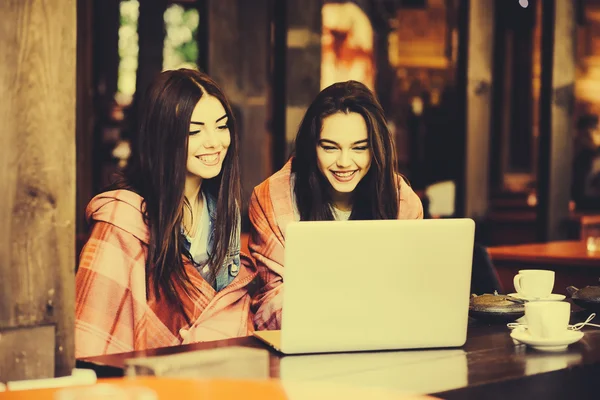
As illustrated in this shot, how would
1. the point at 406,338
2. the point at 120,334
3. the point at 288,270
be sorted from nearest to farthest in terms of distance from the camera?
the point at 288,270, the point at 406,338, the point at 120,334

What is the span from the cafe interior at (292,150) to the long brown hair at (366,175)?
0.46 m

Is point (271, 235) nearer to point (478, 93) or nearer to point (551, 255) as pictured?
point (551, 255)

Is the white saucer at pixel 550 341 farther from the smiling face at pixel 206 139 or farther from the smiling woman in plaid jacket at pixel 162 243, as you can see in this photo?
the smiling face at pixel 206 139

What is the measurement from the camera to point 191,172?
2.65 meters

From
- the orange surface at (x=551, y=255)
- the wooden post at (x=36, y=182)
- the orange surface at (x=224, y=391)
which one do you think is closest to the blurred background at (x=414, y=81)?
the wooden post at (x=36, y=182)

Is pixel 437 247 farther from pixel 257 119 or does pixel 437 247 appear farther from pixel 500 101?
pixel 500 101

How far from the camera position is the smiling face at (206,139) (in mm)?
2615

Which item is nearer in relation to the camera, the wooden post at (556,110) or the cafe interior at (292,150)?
the cafe interior at (292,150)

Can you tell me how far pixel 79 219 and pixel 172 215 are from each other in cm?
421

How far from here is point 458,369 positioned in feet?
6.22

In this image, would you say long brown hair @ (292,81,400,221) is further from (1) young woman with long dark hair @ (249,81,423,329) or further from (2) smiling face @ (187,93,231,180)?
(2) smiling face @ (187,93,231,180)

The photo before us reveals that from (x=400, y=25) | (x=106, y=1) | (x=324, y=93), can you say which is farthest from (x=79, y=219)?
(x=400, y=25)

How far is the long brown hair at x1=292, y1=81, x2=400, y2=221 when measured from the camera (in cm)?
288

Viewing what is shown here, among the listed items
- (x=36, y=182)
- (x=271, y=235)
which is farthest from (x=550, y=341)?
(x=36, y=182)
